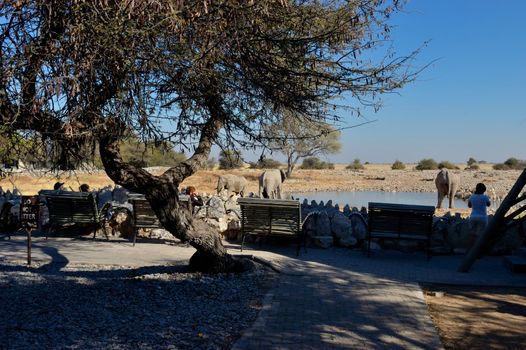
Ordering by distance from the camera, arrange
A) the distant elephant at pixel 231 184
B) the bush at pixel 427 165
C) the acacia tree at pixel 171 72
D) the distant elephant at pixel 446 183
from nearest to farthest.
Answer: the acacia tree at pixel 171 72 → the distant elephant at pixel 231 184 → the distant elephant at pixel 446 183 → the bush at pixel 427 165

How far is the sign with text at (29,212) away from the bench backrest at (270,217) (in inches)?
131

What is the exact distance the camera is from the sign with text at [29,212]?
336 inches

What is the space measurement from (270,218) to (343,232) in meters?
1.67

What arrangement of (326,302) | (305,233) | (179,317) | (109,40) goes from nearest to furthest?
(109,40), (179,317), (326,302), (305,233)

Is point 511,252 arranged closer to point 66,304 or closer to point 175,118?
point 175,118

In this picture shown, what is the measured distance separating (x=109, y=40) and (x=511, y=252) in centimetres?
841

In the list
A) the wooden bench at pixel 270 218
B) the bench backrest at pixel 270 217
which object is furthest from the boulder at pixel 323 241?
the bench backrest at pixel 270 217

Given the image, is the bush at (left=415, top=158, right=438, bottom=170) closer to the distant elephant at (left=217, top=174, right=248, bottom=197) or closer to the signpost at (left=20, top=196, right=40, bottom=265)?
the distant elephant at (left=217, top=174, right=248, bottom=197)

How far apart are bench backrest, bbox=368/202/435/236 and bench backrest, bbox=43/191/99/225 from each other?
5.16 metres

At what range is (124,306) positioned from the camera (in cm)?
651

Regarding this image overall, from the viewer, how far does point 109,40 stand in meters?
5.18

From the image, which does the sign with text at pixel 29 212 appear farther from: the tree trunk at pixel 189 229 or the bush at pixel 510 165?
the bush at pixel 510 165

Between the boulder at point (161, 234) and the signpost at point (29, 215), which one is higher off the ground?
the signpost at point (29, 215)

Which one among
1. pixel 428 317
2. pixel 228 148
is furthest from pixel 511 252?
pixel 228 148
